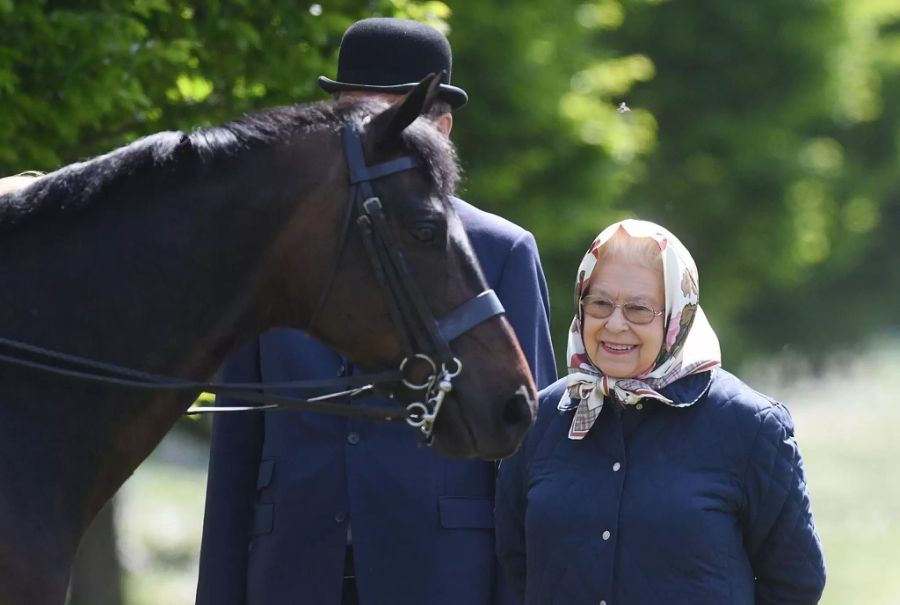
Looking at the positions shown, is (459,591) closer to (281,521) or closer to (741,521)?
(281,521)

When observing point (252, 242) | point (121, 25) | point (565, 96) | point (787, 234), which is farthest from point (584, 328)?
point (787, 234)

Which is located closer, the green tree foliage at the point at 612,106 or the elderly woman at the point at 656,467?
the elderly woman at the point at 656,467

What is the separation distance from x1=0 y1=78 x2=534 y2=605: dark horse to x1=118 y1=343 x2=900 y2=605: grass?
25.6 feet

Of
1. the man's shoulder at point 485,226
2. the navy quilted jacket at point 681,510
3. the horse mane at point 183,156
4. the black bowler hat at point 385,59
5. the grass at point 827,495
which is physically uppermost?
the grass at point 827,495

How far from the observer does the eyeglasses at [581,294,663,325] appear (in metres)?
3.67

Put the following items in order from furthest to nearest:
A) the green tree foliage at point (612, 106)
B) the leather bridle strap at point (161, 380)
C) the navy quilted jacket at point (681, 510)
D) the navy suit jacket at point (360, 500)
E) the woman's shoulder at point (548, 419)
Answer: the green tree foliage at point (612, 106)
the navy suit jacket at point (360, 500)
the woman's shoulder at point (548, 419)
the navy quilted jacket at point (681, 510)
the leather bridle strap at point (161, 380)

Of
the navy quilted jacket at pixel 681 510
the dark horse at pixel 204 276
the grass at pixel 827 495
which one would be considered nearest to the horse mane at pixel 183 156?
the dark horse at pixel 204 276

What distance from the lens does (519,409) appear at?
3488 mm

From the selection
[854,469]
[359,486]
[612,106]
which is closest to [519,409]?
[359,486]

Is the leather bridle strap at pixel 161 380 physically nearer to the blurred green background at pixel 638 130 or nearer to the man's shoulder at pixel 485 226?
the man's shoulder at pixel 485 226

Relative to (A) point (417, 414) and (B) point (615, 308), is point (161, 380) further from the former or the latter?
(B) point (615, 308)

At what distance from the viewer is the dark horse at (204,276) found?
10.9ft

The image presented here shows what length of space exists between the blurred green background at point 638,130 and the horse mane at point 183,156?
6.54 feet

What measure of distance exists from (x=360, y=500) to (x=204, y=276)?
0.90 meters
